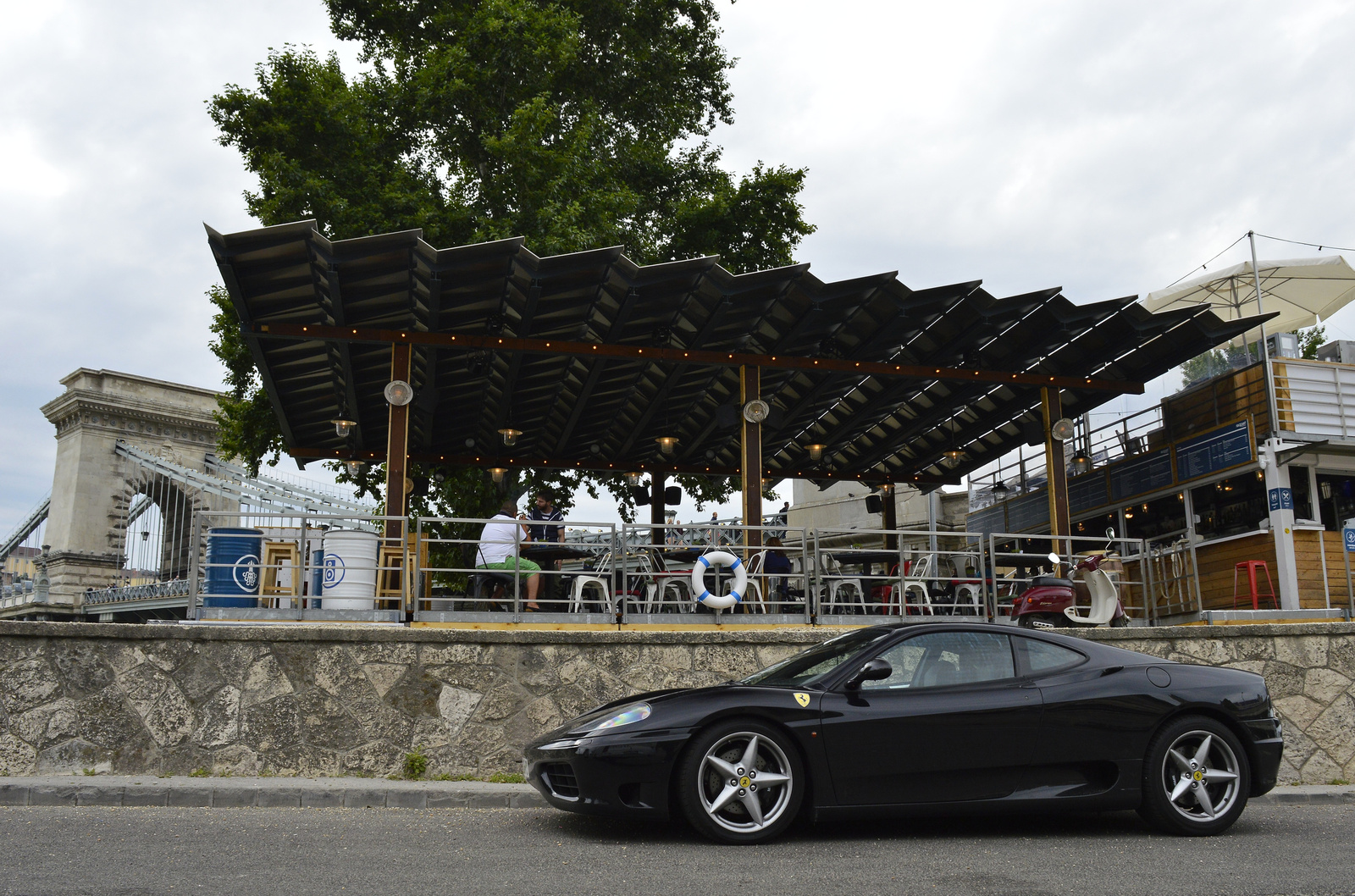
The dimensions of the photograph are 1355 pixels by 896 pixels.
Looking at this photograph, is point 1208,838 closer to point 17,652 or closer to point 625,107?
point 17,652

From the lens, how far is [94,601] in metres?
42.9

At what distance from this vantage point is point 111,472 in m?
48.3

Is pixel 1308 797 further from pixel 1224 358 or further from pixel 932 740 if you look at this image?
pixel 1224 358

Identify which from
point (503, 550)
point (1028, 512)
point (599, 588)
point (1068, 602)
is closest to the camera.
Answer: point (1068, 602)

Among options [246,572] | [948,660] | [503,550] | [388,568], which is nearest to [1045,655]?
[948,660]

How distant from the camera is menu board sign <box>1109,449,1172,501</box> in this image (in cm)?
1582

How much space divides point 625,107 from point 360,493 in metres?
11.7

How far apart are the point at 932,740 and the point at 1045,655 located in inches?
37.4

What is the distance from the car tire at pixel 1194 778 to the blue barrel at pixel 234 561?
25.5 feet

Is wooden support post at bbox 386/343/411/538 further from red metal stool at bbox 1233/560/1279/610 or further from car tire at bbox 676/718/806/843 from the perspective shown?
red metal stool at bbox 1233/560/1279/610

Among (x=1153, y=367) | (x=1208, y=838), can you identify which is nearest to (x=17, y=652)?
(x=1208, y=838)

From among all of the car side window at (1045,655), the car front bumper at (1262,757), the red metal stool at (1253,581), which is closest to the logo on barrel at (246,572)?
the car side window at (1045,655)

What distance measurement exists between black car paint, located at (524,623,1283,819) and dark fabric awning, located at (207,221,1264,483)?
664cm

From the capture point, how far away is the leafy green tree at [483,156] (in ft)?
64.8
